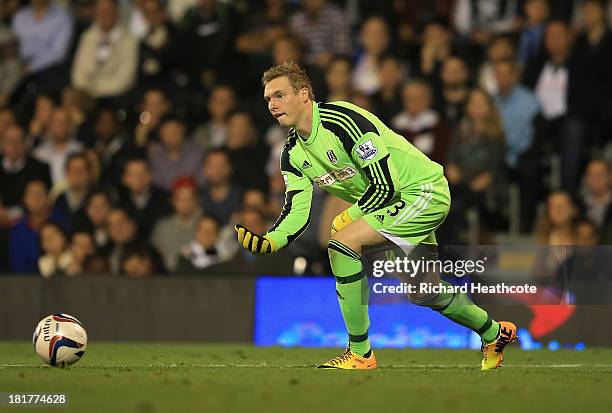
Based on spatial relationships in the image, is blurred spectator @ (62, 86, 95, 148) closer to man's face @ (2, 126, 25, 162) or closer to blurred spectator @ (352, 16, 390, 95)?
man's face @ (2, 126, 25, 162)

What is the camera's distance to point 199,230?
13.4m

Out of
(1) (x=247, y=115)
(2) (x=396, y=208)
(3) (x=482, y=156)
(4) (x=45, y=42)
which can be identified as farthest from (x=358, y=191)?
(4) (x=45, y=42)

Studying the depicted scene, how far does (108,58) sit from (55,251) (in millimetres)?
3275

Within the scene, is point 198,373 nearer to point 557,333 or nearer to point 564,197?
point 557,333

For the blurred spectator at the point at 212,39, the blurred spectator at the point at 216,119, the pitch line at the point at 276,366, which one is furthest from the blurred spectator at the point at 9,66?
the pitch line at the point at 276,366

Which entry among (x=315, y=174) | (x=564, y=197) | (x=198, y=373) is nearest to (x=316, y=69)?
(x=564, y=197)

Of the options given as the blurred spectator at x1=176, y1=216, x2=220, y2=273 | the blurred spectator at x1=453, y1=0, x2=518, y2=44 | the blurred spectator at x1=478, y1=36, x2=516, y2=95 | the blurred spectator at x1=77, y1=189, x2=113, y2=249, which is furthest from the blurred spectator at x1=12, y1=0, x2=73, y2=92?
the blurred spectator at x1=478, y1=36, x2=516, y2=95

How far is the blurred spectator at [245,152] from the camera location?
47.5 feet

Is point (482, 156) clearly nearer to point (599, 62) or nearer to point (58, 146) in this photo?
point (599, 62)

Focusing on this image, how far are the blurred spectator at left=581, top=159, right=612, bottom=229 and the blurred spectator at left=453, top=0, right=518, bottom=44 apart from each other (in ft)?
8.91

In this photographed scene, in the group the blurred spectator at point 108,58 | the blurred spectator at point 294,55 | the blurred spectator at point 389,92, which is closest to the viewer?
the blurred spectator at point 389,92

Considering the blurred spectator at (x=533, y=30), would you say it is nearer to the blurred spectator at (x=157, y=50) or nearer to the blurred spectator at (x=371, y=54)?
the blurred spectator at (x=371, y=54)

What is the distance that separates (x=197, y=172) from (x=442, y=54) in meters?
3.15

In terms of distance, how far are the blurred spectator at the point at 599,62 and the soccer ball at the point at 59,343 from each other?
→ 732 centimetres
